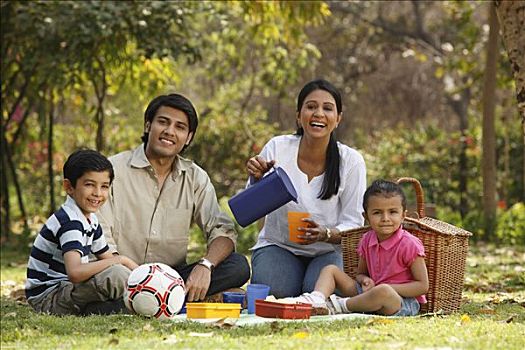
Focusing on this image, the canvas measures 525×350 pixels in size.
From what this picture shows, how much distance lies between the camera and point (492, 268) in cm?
764

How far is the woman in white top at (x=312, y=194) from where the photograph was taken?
5.14 metres

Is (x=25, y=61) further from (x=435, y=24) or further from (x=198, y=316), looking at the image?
(x=435, y=24)

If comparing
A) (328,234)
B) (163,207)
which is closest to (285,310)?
(328,234)

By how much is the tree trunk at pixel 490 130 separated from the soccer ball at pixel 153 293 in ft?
19.6

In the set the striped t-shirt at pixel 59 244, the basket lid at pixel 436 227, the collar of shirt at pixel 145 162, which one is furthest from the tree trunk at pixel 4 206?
the basket lid at pixel 436 227

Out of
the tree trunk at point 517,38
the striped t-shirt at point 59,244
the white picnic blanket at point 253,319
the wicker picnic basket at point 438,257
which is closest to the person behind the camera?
the white picnic blanket at point 253,319

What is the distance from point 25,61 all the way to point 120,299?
5079mm

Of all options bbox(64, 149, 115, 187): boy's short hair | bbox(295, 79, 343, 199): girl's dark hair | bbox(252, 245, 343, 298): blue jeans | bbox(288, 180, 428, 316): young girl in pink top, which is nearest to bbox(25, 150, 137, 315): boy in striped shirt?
bbox(64, 149, 115, 187): boy's short hair

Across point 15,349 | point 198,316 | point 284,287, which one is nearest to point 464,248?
point 284,287

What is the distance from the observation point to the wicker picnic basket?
4738 millimetres

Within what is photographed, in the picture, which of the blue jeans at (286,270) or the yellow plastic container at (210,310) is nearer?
the yellow plastic container at (210,310)

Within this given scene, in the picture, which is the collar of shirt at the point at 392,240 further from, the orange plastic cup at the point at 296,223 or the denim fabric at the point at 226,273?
the denim fabric at the point at 226,273

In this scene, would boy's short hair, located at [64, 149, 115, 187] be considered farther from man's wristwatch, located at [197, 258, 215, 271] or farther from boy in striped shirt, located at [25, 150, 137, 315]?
man's wristwatch, located at [197, 258, 215, 271]

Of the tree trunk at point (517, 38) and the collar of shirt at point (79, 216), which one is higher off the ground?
the tree trunk at point (517, 38)
